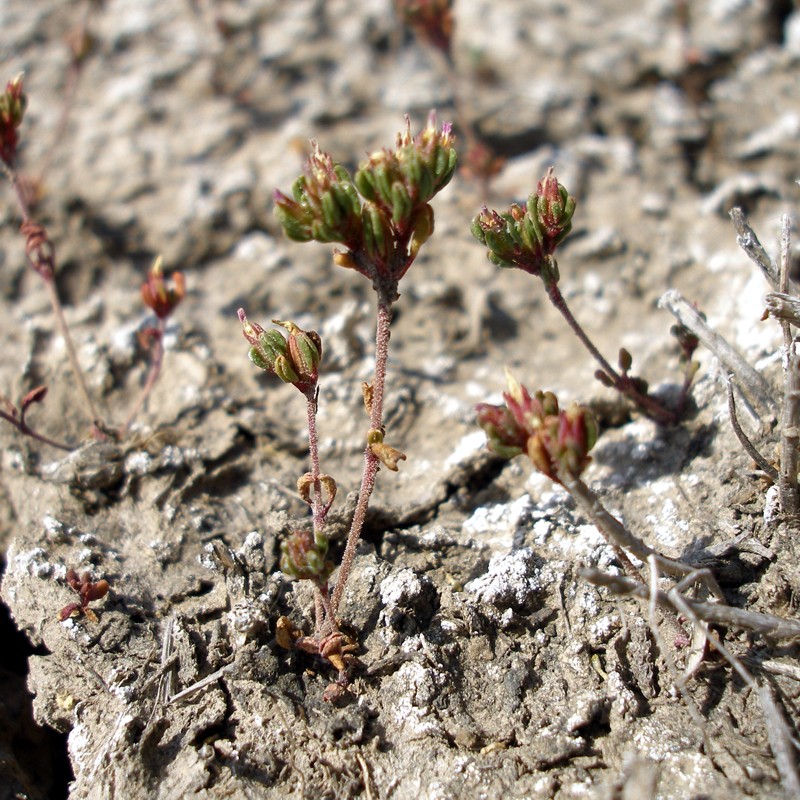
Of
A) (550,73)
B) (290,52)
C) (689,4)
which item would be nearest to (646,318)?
(550,73)

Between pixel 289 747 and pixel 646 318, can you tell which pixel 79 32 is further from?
pixel 289 747

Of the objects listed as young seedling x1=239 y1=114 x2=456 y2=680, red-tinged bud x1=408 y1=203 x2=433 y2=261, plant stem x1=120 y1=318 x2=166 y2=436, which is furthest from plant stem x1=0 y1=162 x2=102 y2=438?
red-tinged bud x1=408 y1=203 x2=433 y2=261

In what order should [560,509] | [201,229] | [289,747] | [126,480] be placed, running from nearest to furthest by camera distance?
[289,747]
[560,509]
[126,480]
[201,229]

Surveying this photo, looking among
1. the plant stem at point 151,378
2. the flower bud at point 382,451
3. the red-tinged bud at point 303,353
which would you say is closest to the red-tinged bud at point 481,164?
the plant stem at point 151,378

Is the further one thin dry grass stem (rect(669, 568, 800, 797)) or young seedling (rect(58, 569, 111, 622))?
young seedling (rect(58, 569, 111, 622))

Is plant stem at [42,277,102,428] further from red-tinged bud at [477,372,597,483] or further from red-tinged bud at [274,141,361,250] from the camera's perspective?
red-tinged bud at [477,372,597,483]

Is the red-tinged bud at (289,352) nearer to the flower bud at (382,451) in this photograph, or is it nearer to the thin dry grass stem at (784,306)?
the flower bud at (382,451)

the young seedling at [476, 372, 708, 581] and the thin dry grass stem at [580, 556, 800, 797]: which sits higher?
the young seedling at [476, 372, 708, 581]
